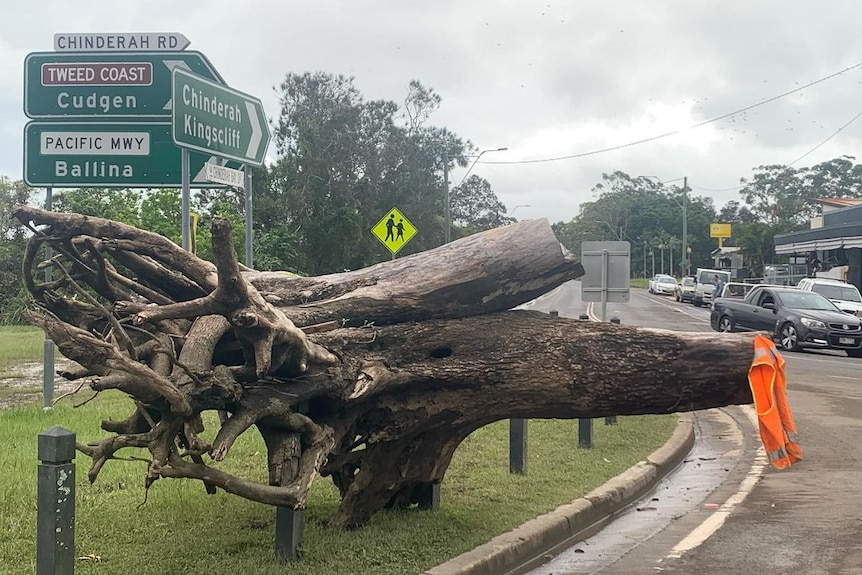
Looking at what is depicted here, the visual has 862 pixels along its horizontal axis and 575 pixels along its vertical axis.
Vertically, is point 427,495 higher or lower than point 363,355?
lower

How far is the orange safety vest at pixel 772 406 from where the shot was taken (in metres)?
4.89

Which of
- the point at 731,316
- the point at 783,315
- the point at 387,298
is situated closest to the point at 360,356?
the point at 387,298

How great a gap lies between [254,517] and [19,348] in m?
15.2

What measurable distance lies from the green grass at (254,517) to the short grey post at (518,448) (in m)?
0.11

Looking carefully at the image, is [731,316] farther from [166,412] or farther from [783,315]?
[166,412]

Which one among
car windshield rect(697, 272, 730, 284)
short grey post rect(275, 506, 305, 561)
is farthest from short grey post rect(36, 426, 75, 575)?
car windshield rect(697, 272, 730, 284)

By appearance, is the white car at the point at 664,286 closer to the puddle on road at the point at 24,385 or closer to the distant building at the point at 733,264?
the distant building at the point at 733,264

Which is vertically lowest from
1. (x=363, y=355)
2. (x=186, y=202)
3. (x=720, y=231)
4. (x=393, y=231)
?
(x=363, y=355)

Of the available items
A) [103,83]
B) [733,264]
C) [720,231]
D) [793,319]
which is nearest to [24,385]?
[103,83]

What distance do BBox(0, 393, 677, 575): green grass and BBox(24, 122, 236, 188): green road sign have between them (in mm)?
2450

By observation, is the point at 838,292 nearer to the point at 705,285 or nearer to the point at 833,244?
the point at 833,244

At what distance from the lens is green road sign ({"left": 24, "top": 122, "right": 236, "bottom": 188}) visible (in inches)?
313

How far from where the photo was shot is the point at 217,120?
729 centimetres

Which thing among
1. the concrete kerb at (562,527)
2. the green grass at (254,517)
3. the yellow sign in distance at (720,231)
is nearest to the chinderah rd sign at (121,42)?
the green grass at (254,517)
